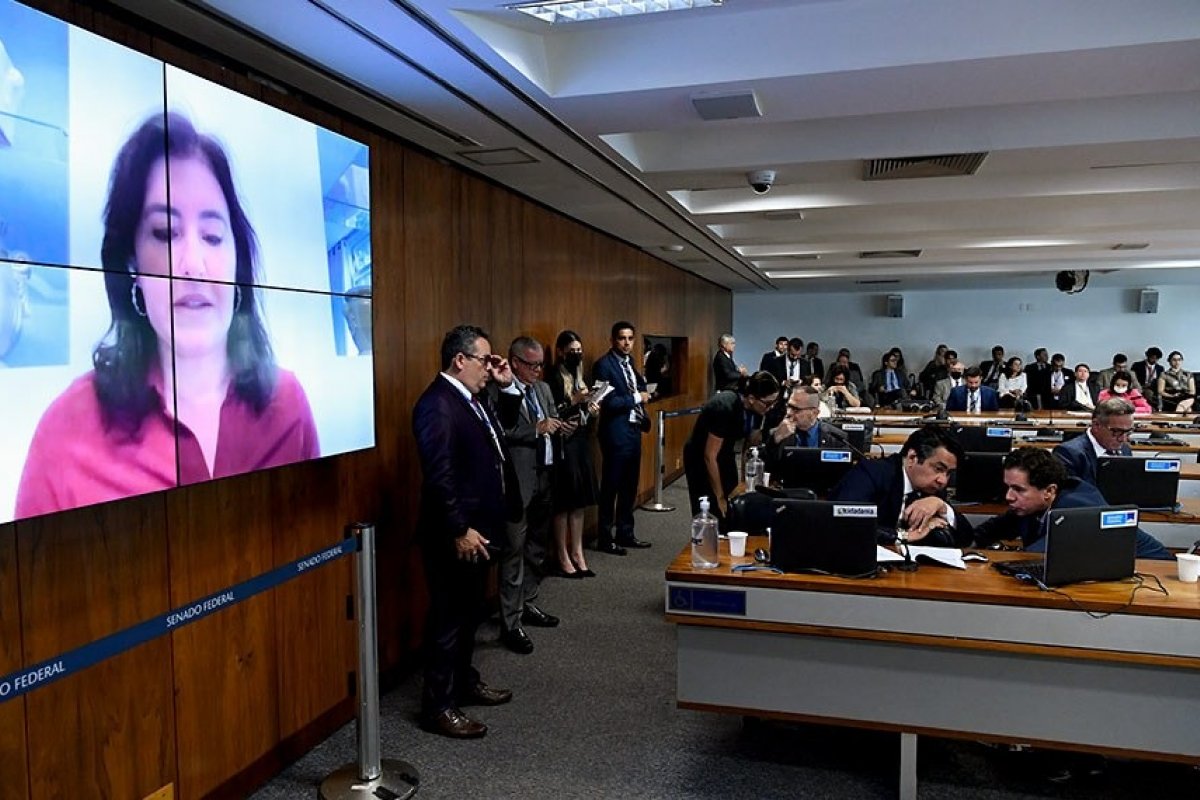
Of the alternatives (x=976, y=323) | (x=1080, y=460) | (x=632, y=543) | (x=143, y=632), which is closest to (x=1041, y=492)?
(x=1080, y=460)

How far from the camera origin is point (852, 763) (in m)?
2.80

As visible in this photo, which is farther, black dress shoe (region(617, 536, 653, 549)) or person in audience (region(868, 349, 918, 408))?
person in audience (region(868, 349, 918, 408))

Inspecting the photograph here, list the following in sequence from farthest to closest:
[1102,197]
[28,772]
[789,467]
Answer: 1. [1102,197]
2. [789,467]
3. [28,772]

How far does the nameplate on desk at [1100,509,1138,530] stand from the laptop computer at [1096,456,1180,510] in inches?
62.7

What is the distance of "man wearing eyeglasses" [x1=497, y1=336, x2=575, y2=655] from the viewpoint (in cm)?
391

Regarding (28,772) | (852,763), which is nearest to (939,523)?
(852,763)

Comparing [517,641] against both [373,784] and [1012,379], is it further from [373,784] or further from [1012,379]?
[1012,379]

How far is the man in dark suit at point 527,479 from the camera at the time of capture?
3914 mm

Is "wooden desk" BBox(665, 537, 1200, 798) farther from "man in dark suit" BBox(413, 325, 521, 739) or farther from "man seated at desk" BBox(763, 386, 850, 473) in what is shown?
"man seated at desk" BBox(763, 386, 850, 473)

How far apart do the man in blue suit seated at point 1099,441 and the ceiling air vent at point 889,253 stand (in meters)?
Result: 3.82

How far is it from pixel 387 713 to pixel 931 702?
7.02 feet

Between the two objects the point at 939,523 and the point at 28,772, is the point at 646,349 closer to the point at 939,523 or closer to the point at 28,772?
the point at 939,523

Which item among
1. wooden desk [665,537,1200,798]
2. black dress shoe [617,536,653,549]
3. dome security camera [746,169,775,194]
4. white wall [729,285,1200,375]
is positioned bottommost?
black dress shoe [617,536,653,549]

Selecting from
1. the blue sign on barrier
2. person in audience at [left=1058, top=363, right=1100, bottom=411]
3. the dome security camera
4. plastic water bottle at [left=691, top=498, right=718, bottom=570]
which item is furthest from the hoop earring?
person in audience at [left=1058, top=363, right=1100, bottom=411]
